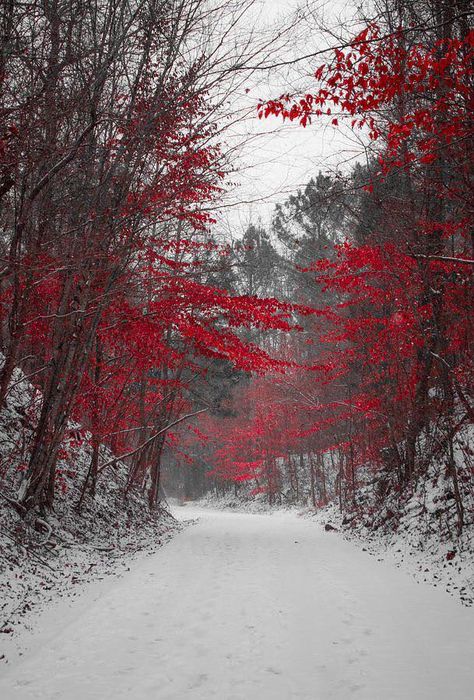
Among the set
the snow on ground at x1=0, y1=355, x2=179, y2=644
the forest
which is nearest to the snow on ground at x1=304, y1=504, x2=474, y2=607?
the forest

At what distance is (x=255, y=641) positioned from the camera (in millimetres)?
4207

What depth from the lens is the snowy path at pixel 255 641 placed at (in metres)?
3.30

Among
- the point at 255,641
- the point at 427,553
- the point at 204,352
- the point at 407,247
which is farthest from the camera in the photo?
the point at 204,352

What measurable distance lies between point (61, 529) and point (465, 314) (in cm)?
755

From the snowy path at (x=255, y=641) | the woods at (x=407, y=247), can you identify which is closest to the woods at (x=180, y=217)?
the woods at (x=407, y=247)

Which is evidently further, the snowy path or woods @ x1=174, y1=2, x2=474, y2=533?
woods @ x1=174, y1=2, x2=474, y2=533

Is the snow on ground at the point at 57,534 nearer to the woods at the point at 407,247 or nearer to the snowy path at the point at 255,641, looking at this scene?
the snowy path at the point at 255,641

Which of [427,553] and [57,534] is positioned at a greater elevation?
[57,534]

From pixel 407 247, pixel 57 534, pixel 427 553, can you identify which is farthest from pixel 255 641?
pixel 407 247

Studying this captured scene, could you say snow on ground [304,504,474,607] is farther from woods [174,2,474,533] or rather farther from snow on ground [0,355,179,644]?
snow on ground [0,355,179,644]

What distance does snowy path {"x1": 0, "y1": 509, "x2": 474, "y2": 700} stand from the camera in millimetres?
3297

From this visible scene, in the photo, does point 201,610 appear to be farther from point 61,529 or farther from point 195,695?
point 61,529

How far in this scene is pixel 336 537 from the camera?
11.0m

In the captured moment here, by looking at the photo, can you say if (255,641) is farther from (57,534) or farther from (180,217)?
(180,217)
